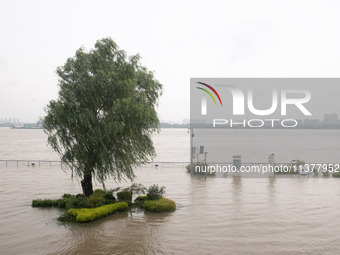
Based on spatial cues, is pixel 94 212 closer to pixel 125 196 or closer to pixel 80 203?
pixel 80 203

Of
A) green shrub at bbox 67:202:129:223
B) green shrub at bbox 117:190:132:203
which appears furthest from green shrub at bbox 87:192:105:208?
green shrub at bbox 117:190:132:203

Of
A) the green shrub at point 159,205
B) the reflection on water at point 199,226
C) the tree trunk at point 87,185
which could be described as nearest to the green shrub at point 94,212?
the reflection on water at point 199,226

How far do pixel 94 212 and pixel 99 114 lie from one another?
5.78 meters

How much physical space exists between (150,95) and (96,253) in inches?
421

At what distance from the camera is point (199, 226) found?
1535 cm

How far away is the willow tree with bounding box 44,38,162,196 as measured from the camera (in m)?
17.1

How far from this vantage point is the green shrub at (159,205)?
17.7m

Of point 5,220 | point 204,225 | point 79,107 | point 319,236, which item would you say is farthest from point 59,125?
point 319,236

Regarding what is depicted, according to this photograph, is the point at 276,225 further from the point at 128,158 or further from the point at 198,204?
the point at 128,158

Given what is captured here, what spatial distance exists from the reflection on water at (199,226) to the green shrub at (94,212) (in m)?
0.37

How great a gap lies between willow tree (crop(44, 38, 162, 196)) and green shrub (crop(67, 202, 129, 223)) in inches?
69.1

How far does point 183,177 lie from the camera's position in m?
32.0

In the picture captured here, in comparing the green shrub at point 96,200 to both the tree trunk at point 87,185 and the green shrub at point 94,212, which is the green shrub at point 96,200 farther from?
the tree trunk at point 87,185

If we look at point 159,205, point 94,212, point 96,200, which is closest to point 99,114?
point 96,200
